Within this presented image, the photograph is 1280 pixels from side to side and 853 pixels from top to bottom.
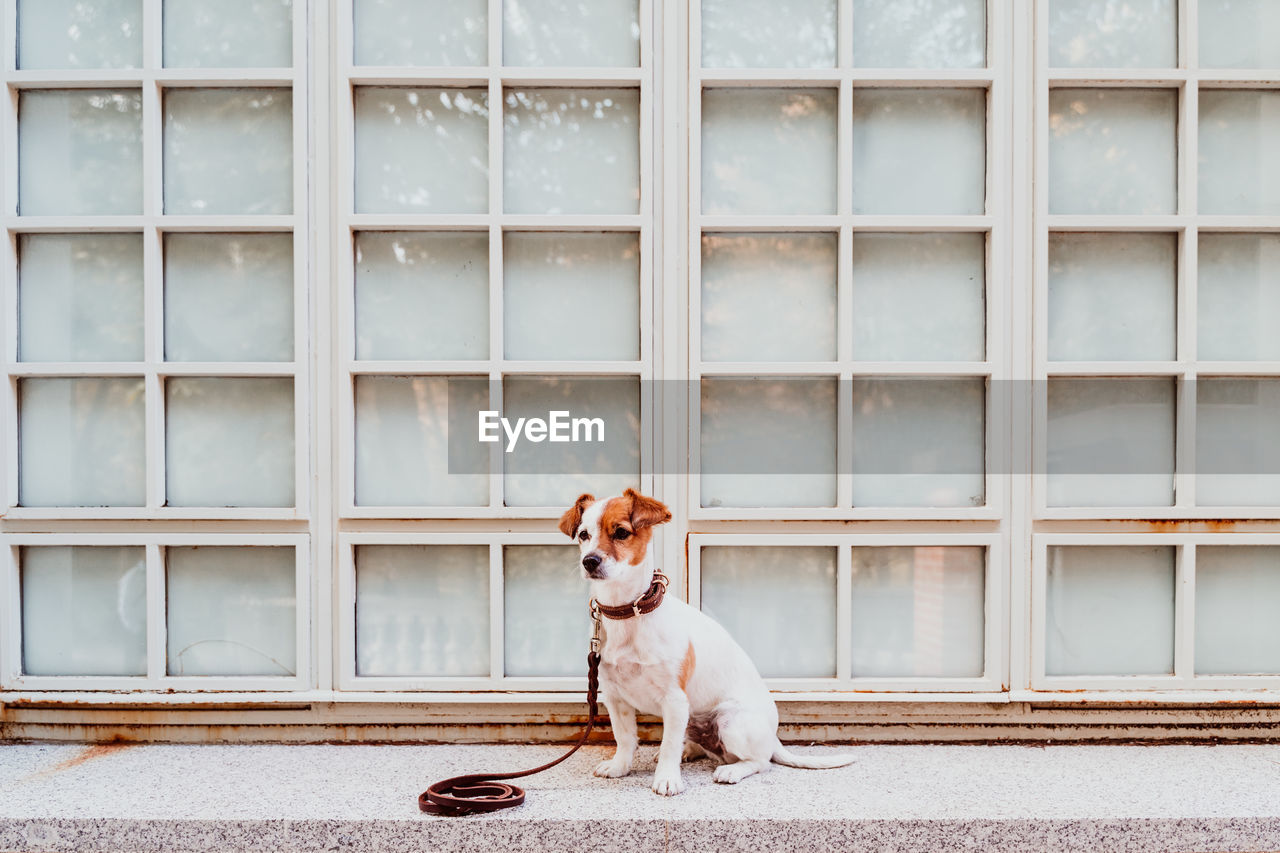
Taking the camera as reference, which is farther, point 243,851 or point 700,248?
point 700,248

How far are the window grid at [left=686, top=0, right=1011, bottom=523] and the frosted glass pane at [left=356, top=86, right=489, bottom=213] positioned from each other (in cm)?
84

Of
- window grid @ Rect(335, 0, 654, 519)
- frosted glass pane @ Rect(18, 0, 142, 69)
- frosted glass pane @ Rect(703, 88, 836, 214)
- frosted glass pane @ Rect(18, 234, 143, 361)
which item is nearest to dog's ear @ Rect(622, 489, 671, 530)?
window grid @ Rect(335, 0, 654, 519)

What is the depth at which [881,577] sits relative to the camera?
10.3ft

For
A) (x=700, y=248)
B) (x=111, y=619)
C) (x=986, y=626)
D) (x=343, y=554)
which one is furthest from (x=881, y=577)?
(x=111, y=619)

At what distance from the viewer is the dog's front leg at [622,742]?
269 centimetres

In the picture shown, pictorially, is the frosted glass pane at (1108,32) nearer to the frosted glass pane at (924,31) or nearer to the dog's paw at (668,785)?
the frosted glass pane at (924,31)

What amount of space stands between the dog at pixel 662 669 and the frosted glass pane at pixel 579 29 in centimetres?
173

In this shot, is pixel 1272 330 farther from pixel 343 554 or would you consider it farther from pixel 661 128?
pixel 343 554

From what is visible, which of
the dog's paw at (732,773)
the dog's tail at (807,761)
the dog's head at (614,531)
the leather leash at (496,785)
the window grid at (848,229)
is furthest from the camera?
the window grid at (848,229)

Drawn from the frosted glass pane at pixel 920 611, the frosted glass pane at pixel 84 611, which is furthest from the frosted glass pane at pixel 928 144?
the frosted glass pane at pixel 84 611

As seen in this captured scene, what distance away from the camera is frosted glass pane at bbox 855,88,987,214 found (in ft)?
10.3

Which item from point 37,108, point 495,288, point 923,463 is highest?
point 37,108

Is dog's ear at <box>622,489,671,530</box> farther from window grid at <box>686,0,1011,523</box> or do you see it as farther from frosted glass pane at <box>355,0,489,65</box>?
frosted glass pane at <box>355,0,489,65</box>

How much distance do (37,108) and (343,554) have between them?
82.3 inches
